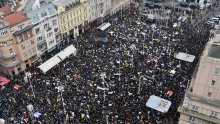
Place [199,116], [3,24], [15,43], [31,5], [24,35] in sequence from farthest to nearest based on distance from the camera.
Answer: [31,5]
[24,35]
[15,43]
[3,24]
[199,116]

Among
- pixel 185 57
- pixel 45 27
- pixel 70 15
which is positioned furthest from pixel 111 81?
pixel 70 15

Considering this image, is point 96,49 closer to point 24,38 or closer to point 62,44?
point 62,44

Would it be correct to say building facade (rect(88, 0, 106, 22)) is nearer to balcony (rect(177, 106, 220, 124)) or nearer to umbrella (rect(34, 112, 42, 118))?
umbrella (rect(34, 112, 42, 118))

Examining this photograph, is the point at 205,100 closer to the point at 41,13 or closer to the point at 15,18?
the point at 15,18

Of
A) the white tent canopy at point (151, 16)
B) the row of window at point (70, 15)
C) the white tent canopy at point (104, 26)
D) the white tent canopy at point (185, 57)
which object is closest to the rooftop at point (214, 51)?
the white tent canopy at point (185, 57)

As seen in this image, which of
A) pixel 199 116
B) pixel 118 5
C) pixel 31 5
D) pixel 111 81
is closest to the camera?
pixel 199 116

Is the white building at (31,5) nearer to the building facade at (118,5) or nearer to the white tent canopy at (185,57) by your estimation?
the building facade at (118,5)
